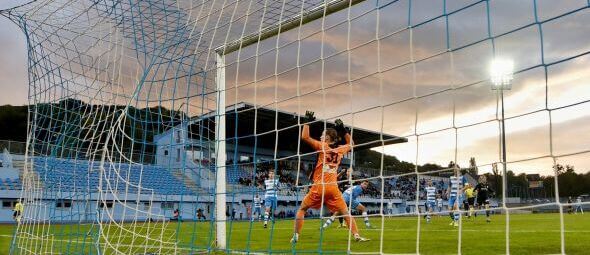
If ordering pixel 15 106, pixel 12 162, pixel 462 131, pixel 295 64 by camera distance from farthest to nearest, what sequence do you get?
1. pixel 15 106
2. pixel 12 162
3. pixel 295 64
4. pixel 462 131

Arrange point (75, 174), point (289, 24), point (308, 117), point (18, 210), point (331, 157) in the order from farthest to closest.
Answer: point (18, 210) < point (75, 174) < point (331, 157) < point (289, 24) < point (308, 117)

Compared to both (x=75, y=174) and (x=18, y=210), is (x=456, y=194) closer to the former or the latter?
(x=75, y=174)

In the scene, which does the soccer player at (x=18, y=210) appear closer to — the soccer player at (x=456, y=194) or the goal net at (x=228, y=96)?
the goal net at (x=228, y=96)

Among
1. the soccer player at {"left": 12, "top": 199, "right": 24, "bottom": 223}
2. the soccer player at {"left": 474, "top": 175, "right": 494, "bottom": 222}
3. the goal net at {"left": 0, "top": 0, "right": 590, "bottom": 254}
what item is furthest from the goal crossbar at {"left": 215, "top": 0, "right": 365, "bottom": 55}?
the soccer player at {"left": 474, "top": 175, "right": 494, "bottom": 222}

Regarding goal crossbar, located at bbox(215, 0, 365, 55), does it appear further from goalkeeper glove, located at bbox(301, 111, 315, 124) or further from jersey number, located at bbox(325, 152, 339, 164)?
jersey number, located at bbox(325, 152, 339, 164)

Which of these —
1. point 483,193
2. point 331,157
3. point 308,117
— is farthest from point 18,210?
point 308,117

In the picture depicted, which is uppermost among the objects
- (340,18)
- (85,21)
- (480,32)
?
(85,21)

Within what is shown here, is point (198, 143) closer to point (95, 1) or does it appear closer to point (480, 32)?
point (95, 1)

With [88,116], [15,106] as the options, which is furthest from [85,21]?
[15,106]

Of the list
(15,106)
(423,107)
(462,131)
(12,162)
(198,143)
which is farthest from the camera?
(15,106)

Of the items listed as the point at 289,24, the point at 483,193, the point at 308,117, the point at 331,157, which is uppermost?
the point at 289,24

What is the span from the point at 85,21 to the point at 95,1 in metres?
0.47

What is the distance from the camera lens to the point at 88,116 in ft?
24.4

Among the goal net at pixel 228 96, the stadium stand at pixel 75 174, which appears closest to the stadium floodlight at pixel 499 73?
the goal net at pixel 228 96
